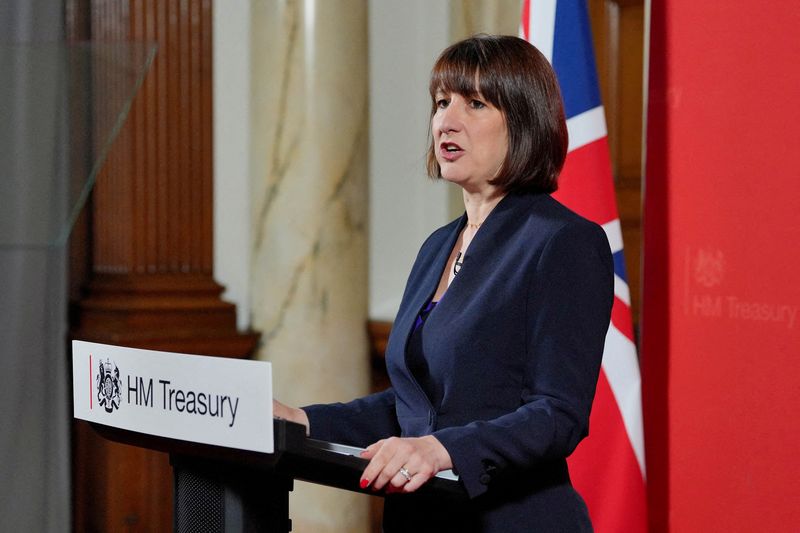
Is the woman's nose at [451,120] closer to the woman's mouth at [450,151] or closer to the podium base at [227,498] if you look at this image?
the woman's mouth at [450,151]

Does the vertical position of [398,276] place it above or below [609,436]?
above

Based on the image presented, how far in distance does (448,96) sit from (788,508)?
142 centimetres

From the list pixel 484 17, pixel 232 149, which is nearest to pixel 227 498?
pixel 484 17

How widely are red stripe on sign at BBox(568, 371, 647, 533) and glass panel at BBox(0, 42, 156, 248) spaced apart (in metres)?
1.31

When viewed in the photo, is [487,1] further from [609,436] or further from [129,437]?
[129,437]

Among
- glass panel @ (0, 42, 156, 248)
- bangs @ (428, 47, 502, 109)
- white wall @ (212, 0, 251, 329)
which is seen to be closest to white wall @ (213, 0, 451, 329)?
white wall @ (212, 0, 251, 329)

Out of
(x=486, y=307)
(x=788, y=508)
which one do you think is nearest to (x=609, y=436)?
(x=788, y=508)

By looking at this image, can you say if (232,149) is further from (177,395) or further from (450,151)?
(177,395)

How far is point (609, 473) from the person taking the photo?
2504 millimetres

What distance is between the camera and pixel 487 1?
3.49 metres

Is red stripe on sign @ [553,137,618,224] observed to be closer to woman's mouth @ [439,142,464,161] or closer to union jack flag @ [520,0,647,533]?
union jack flag @ [520,0,647,533]

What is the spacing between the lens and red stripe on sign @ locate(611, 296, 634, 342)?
2.50m

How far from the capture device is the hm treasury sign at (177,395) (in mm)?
1048

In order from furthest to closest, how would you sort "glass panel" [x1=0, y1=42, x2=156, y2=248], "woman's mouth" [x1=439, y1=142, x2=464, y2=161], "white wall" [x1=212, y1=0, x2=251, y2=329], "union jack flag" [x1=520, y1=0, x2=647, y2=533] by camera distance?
"white wall" [x1=212, y1=0, x2=251, y2=329], "union jack flag" [x1=520, y1=0, x2=647, y2=533], "glass panel" [x1=0, y1=42, x2=156, y2=248], "woman's mouth" [x1=439, y1=142, x2=464, y2=161]
